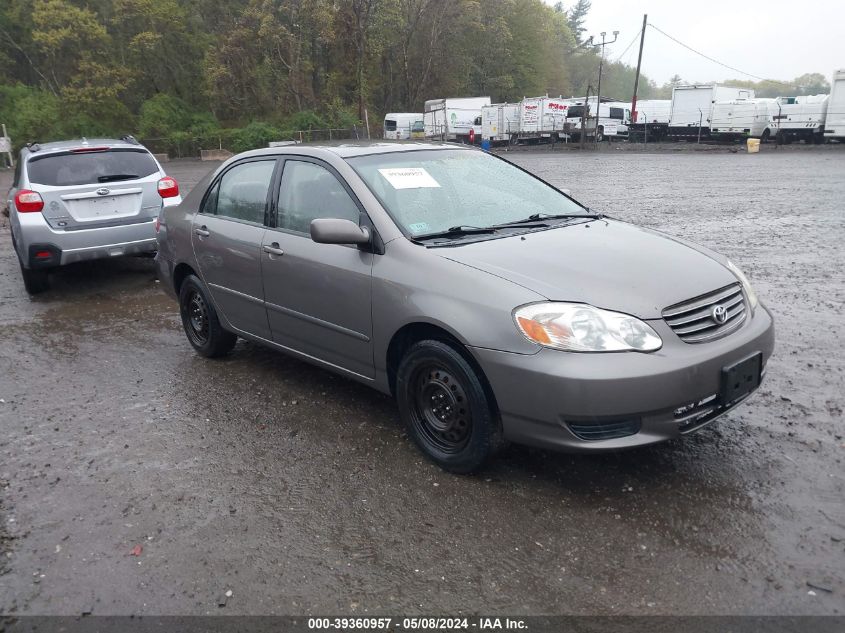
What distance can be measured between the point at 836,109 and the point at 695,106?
24.7 feet

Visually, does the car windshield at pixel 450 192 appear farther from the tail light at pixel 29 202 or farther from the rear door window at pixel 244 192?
the tail light at pixel 29 202

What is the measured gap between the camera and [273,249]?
4430 mm

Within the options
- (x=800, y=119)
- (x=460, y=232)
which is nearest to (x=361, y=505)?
(x=460, y=232)

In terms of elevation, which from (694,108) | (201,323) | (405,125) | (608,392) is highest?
(608,392)

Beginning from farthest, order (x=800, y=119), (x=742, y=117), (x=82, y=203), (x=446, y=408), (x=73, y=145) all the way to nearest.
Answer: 1. (x=742, y=117)
2. (x=800, y=119)
3. (x=73, y=145)
4. (x=82, y=203)
5. (x=446, y=408)

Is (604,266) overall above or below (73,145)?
below

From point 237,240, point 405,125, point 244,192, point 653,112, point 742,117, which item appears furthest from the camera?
point 405,125

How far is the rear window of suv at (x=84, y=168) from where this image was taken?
7.57 meters

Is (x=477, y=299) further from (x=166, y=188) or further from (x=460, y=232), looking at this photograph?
(x=166, y=188)

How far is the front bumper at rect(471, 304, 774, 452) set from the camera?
9.78 ft

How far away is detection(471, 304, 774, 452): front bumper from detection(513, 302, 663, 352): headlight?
41 millimetres

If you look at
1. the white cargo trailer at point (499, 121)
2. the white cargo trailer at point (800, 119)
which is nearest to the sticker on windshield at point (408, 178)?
the white cargo trailer at point (800, 119)

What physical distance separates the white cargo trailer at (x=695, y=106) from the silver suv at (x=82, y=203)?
33.2m

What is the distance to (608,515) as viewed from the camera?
3.16 meters
